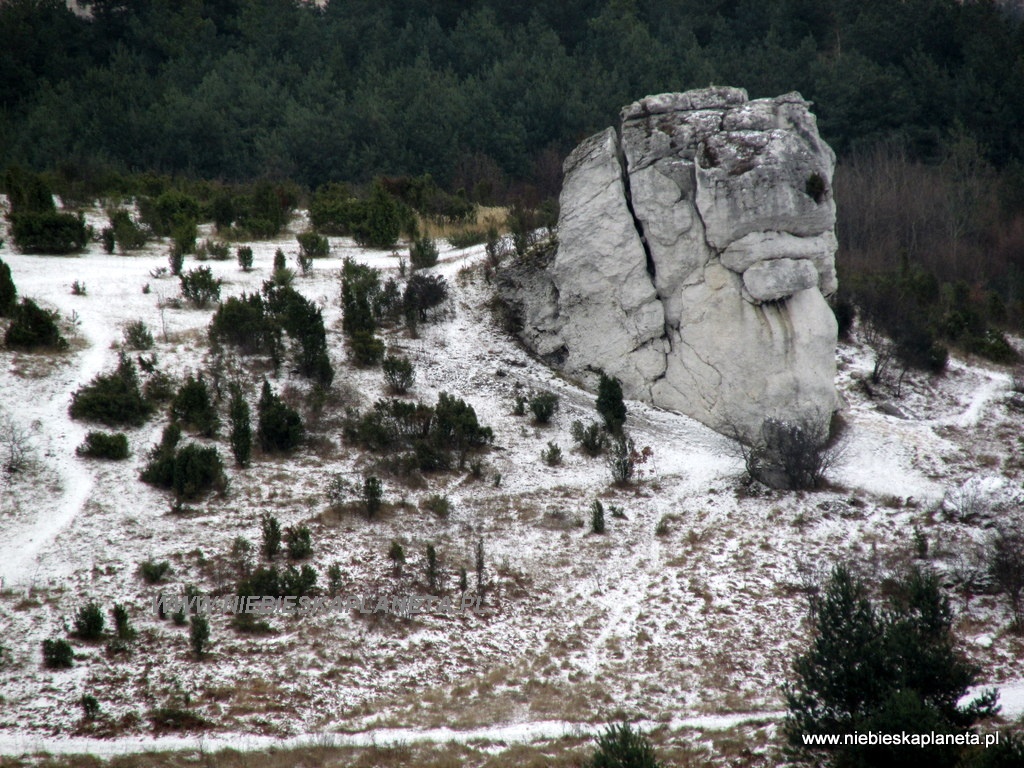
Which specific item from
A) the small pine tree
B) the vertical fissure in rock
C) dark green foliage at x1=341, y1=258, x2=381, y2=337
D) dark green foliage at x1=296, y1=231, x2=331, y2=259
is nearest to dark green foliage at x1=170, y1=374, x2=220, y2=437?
dark green foliage at x1=341, y1=258, x2=381, y2=337

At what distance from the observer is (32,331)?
54.6 feet

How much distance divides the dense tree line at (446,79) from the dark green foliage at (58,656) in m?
24.1

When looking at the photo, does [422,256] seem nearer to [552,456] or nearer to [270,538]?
[552,456]

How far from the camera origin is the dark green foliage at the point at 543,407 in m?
17.5

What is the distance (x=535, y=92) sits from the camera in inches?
1619

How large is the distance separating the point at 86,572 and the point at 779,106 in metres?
15.5

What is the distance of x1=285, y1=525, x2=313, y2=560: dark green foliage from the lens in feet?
42.3

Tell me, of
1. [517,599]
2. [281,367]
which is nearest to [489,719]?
[517,599]

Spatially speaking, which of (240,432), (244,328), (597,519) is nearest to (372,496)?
(240,432)

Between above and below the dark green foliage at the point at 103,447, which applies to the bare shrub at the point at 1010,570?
below

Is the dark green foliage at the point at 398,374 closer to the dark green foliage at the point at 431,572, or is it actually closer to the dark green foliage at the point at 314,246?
the dark green foliage at the point at 431,572

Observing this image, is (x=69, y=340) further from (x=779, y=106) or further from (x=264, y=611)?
(x=779, y=106)

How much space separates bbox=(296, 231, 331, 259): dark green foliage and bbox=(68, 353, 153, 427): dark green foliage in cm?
828

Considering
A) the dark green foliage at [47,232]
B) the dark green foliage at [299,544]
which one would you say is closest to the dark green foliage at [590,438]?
the dark green foliage at [299,544]
